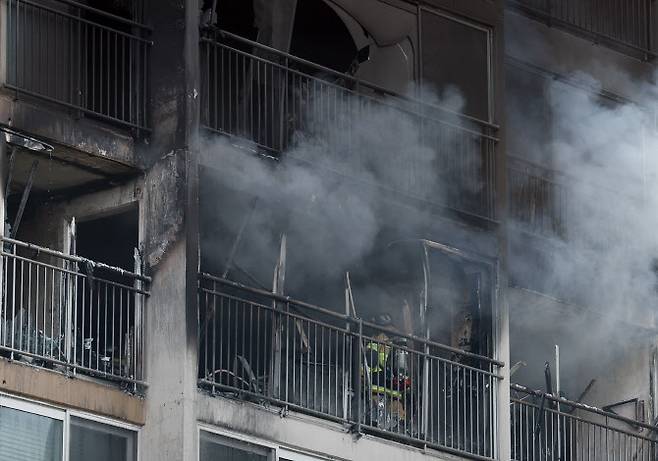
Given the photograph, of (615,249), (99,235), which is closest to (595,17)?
(615,249)

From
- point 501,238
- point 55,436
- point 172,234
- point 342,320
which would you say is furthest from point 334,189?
point 55,436

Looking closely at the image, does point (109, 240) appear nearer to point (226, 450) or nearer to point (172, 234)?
point (172, 234)

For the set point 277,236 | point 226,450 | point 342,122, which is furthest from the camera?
point 342,122

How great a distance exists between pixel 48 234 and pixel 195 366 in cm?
280

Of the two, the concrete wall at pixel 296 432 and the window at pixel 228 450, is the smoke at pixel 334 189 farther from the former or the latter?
the window at pixel 228 450

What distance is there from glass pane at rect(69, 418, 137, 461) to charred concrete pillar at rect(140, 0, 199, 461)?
175 millimetres

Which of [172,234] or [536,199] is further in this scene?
[536,199]

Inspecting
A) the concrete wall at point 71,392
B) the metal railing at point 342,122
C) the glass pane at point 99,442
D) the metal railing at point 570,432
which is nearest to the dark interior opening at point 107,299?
the concrete wall at point 71,392

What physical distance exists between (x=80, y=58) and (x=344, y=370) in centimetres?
463

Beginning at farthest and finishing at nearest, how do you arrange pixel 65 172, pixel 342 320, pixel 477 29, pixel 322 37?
pixel 477 29, pixel 322 37, pixel 342 320, pixel 65 172

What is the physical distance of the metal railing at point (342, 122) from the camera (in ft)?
101

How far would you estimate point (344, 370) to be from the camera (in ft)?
101

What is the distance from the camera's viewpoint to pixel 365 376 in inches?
1228

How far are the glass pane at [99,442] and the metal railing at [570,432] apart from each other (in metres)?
6.02
